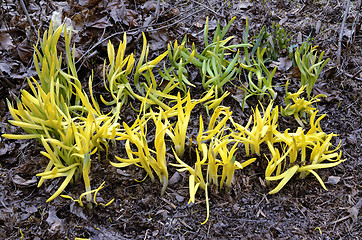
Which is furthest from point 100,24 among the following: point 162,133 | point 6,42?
point 162,133

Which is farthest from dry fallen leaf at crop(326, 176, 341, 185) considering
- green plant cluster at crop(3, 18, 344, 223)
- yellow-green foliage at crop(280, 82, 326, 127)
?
yellow-green foliage at crop(280, 82, 326, 127)

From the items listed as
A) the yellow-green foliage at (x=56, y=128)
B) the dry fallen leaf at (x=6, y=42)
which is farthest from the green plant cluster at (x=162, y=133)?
the dry fallen leaf at (x=6, y=42)

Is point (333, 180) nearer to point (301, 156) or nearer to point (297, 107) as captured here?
point (301, 156)

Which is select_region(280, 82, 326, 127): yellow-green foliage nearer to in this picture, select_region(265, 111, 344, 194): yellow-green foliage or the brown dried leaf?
select_region(265, 111, 344, 194): yellow-green foliage

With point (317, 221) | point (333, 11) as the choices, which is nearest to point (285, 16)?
point (333, 11)

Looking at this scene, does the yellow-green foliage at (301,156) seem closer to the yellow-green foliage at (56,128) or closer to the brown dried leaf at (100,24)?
Result: the yellow-green foliage at (56,128)

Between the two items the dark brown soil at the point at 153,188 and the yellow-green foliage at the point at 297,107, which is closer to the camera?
the dark brown soil at the point at 153,188

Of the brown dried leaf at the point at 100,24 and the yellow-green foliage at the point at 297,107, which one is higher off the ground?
the brown dried leaf at the point at 100,24

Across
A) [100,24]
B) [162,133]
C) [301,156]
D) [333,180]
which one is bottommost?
[333,180]

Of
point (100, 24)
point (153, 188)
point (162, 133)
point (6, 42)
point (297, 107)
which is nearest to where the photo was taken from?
point (162, 133)
